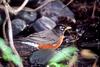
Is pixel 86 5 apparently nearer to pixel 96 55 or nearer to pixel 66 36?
pixel 66 36

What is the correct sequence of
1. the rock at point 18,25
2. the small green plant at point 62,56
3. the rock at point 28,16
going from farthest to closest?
the rock at point 28,16
the rock at point 18,25
the small green plant at point 62,56

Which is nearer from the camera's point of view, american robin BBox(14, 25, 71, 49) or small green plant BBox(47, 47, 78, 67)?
small green plant BBox(47, 47, 78, 67)


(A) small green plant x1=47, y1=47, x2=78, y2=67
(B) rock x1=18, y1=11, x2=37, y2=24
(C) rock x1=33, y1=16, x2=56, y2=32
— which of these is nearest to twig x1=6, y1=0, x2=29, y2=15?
(B) rock x1=18, y1=11, x2=37, y2=24

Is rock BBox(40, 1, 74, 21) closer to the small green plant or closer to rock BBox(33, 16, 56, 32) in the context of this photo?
rock BBox(33, 16, 56, 32)

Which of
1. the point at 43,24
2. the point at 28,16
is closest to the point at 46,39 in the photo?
the point at 43,24

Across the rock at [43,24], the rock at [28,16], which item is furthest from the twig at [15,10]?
the rock at [43,24]

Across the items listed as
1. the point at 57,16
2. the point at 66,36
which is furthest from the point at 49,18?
the point at 66,36

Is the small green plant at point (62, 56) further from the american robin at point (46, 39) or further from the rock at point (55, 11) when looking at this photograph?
the rock at point (55, 11)

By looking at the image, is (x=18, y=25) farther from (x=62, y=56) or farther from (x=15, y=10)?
(x=62, y=56)
